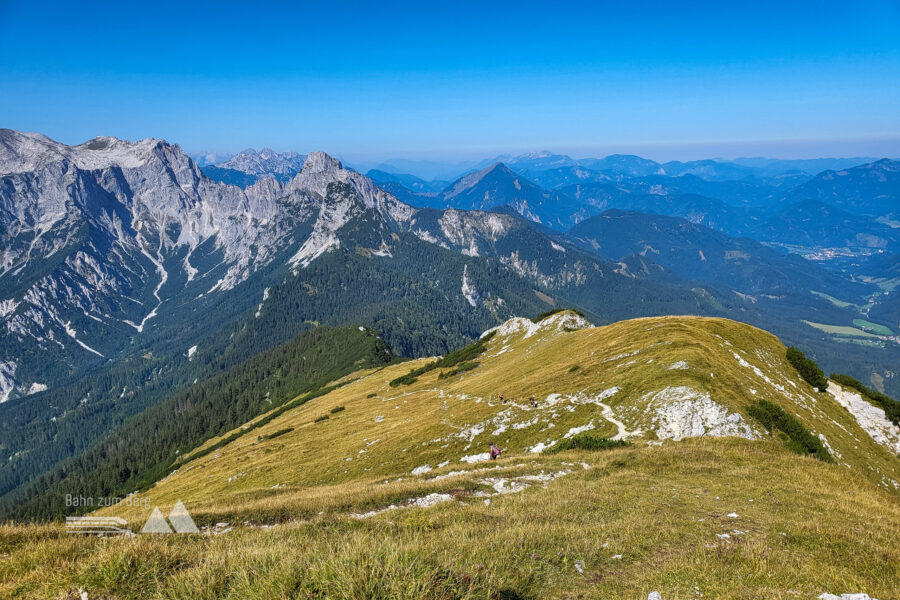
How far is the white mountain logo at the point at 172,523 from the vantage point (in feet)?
44.8

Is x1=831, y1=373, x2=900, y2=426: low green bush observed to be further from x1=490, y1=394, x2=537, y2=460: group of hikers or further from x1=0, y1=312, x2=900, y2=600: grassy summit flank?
x1=490, y1=394, x2=537, y2=460: group of hikers

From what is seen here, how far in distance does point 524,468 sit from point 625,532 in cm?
1261

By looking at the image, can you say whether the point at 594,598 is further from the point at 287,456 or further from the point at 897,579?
the point at 287,456

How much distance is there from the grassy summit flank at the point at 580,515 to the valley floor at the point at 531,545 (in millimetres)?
55

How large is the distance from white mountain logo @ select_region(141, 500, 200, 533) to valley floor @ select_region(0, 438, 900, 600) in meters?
0.57

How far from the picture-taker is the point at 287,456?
69.5 m

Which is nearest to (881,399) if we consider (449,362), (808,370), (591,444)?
(808,370)

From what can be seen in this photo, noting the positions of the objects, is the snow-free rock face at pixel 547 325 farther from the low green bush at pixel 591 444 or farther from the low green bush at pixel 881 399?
the low green bush at pixel 591 444

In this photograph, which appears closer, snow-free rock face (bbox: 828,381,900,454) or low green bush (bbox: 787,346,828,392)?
snow-free rock face (bbox: 828,381,900,454)

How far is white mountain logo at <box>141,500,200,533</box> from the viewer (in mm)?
13656

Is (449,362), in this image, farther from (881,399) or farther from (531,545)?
(531,545)

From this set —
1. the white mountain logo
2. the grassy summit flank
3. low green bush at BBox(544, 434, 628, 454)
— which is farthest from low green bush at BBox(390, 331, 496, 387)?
the white mountain logo

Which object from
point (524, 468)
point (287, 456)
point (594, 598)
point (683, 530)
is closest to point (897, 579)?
point (683, 530)

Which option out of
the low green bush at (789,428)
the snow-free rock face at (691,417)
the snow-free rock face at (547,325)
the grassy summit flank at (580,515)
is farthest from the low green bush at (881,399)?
the snow-free rock face at (547,325)
